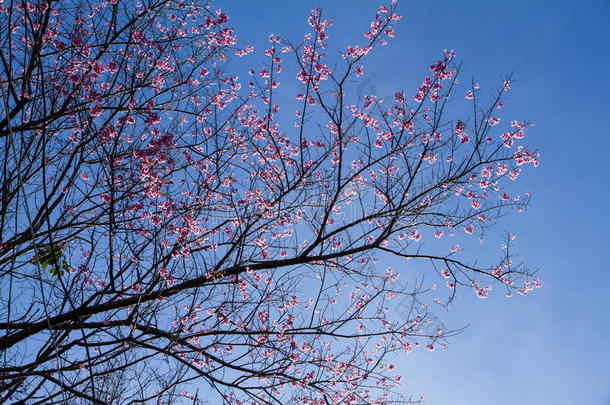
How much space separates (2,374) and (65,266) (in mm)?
1310

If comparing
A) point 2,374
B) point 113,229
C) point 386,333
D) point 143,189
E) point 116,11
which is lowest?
point 2,374

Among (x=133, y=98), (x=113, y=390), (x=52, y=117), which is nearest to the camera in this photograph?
(x=52, y=117)

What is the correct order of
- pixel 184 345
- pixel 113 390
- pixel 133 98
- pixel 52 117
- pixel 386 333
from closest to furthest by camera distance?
pixel 52 117 → pixel 184 345 → pixel 133 98 → pixel 386 333 → pixel 113 390

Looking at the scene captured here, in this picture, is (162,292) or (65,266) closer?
(162,292)

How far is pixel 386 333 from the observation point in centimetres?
597

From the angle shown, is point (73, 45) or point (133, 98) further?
point (133, 98)

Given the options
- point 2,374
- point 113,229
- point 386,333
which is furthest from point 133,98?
point 386,333

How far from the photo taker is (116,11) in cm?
478

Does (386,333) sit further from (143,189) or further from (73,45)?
(73,45)

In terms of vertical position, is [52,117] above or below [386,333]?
above

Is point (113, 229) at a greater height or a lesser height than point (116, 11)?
lesser

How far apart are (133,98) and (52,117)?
993 mm

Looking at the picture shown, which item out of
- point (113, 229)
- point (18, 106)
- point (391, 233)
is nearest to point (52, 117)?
point (18, 106)

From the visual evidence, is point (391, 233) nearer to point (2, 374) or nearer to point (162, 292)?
point (162, 292)
